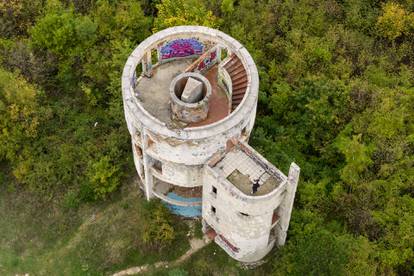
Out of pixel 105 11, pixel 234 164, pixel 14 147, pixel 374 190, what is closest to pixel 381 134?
pixel 374 190

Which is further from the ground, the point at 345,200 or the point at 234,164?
the point at 234,164

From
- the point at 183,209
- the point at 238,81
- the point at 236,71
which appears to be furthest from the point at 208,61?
the point at 183,209

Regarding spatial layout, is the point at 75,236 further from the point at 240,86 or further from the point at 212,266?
the point at 240,86

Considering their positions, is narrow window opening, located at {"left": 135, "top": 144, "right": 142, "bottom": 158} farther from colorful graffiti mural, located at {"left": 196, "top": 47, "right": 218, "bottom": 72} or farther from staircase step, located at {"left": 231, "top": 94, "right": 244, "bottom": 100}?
staircase step, located at {"left": 231, "top": 94, "right": 244, "bottom": 100}

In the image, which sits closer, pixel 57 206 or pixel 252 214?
pixel 252 214

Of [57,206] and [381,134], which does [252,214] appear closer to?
[381,134]

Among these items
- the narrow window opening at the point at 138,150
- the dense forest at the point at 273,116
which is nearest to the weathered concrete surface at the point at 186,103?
the narrow window opening at the point at 138,150
